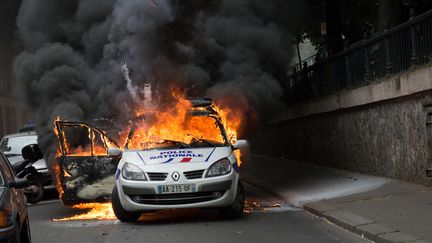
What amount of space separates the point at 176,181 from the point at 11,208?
11.6 feet

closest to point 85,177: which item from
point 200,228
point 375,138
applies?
point 200,228

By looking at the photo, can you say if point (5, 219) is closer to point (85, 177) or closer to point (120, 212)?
point (120, 212)

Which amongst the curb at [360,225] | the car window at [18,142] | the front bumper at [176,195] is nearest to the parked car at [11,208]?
the front bumper at [176,195]

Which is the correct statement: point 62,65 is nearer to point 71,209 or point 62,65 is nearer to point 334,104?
point 71,209

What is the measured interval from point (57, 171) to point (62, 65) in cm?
378

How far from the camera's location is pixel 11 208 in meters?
5.38

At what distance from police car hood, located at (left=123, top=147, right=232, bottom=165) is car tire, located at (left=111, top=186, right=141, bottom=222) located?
58 cm

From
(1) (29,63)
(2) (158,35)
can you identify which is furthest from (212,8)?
(1) (29,63)

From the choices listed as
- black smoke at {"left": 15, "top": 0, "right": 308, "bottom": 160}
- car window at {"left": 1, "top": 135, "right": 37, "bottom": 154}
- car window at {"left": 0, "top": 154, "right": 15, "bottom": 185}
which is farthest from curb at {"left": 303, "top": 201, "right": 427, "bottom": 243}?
car window at {"left": 1, "top": 135, "right": 37, "bottom": 154}

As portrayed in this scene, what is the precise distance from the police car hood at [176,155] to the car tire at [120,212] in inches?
22.9

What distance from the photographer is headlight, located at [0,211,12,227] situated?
4.98 meters

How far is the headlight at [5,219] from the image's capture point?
498 cm

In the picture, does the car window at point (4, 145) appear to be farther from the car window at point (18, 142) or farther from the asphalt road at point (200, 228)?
the asphalt road at point (200, 228)

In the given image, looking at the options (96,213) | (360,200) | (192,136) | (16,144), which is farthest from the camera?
(16,144)
